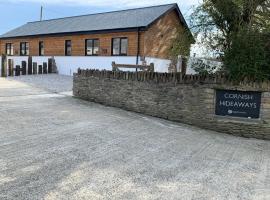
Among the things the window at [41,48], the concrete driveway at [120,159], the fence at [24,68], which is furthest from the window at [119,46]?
the concrete driveway at [120,159]

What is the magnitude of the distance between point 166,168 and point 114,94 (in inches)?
311

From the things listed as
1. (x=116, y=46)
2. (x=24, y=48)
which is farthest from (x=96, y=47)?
(x=24, y=48)

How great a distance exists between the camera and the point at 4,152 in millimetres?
7164

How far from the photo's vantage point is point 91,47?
2891 cm

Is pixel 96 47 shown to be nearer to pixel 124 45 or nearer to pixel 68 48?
pixel 124 45

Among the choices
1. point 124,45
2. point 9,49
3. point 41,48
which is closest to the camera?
point 124,45

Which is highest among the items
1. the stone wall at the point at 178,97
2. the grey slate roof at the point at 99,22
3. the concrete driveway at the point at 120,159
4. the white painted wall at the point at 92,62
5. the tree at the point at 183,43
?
the grey slate roof at the point at 99,22

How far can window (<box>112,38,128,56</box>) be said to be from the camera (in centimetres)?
2645

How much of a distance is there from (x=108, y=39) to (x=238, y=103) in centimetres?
1685

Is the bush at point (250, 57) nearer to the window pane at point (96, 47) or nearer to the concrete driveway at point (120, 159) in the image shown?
the concrete driveway at point (120, 159)

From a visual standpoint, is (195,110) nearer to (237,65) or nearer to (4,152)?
(237,65)

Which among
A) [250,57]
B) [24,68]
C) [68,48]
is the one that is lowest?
[24,68]

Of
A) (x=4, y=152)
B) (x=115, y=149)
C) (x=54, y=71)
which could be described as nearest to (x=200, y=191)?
(x=115, y=149)

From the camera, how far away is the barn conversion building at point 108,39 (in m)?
25.8
